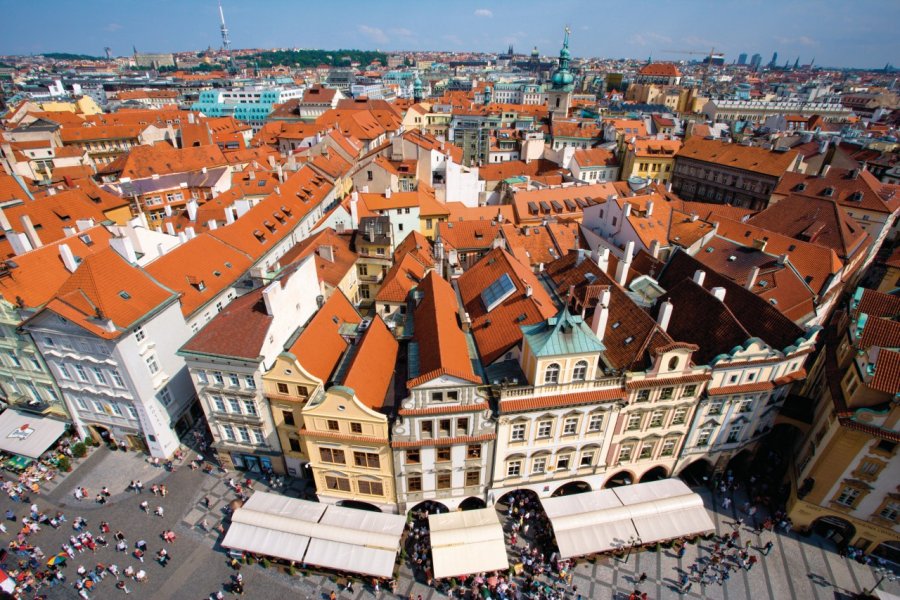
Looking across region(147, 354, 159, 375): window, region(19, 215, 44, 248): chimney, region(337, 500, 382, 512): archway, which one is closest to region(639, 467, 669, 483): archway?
region(337, 500, 382, 512): archway

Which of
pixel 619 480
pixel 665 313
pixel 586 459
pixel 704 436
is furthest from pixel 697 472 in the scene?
pixel 665 313

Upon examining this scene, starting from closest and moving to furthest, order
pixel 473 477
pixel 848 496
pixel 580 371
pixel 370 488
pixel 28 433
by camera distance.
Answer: pixel 580 371 → pixel 848 496 → pixel 473 477 → pixel 370 488 → pixel 28 433

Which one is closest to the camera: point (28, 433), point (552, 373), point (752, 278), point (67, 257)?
point (552, 373)

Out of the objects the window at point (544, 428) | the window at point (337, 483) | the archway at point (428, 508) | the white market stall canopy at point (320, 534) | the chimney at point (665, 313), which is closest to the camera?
the white market stall canopy at point (320, 534)

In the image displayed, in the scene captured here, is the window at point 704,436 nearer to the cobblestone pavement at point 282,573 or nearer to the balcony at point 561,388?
the cobblestone pavement at point 282,573

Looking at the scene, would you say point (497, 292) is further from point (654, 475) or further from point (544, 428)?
point (654, 475)

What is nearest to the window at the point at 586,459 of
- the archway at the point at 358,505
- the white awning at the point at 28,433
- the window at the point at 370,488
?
the window at the point at 370,488

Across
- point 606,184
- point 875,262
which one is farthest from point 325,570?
point 875,262
